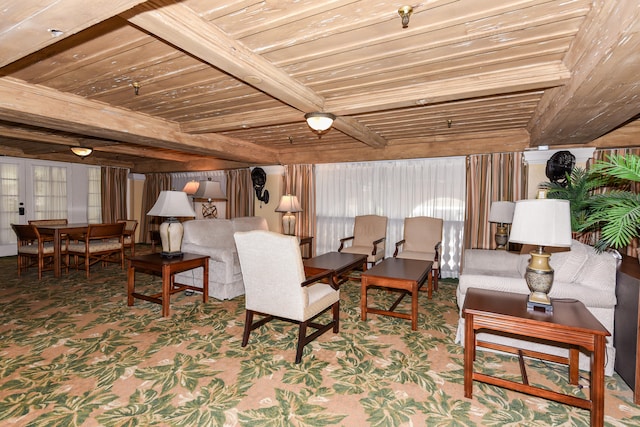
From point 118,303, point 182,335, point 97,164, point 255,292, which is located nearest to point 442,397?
point 255,292

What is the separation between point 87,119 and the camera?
11.0 feet

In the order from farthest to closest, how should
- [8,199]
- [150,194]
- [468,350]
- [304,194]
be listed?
[150,194] < [8,199] < [304,194] < [468,350]

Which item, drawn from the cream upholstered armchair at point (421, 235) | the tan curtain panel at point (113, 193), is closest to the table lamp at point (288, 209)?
the cream upholstered armchair at point (421, 235)

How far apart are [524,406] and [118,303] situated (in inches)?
170

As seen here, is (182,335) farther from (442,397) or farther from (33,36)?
(33,36)

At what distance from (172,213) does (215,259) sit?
85cm

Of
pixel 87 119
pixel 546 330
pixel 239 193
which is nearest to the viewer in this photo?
pixel 546 330

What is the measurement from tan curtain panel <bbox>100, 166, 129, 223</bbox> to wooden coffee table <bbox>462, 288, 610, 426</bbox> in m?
9.34

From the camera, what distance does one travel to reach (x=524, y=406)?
2074mm

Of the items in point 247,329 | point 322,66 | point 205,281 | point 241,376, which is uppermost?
point 322,66

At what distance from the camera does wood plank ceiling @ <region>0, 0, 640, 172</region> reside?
5.51ft

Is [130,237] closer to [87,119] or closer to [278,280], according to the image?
[87,119]

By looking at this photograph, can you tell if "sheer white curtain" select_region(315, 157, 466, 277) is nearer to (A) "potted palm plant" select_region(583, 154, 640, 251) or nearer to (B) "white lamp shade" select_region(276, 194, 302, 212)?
(B) "white lamp shade" select_region(276, 194, 302, 212)

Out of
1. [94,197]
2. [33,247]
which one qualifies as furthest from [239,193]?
[94,197]
